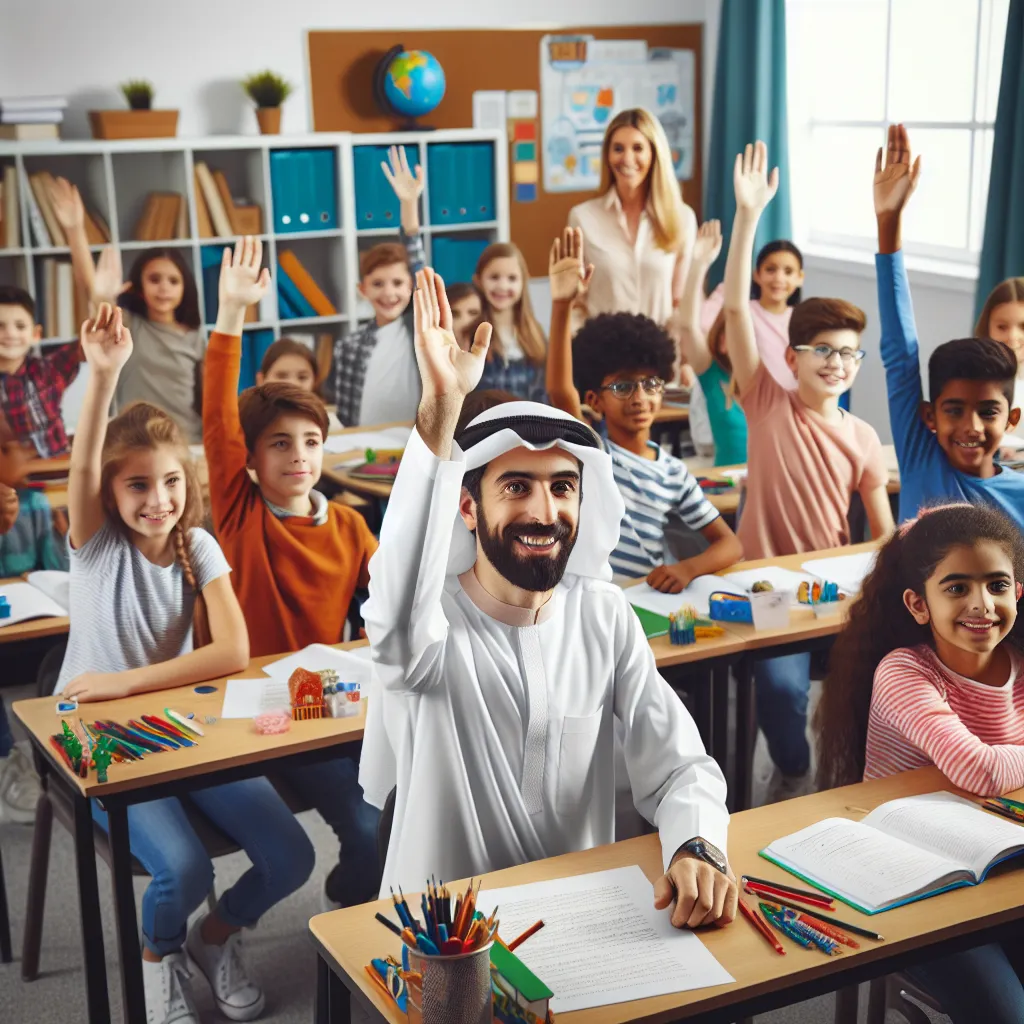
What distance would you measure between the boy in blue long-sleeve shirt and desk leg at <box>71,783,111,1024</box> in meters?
1.91

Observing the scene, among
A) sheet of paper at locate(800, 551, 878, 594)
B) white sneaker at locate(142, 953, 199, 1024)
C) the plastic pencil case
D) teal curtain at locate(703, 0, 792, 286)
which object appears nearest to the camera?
white sneaker at locate(142, 953, 199, 1024)

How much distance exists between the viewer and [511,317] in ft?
16.1

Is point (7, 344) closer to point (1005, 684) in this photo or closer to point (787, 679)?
point (787, 679)

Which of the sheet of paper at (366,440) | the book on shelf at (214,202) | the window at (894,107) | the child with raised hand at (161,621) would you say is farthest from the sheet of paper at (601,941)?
the book on shelf at (214,202)

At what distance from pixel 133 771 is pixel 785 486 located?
2.04 m

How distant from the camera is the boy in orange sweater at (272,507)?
2998 mm

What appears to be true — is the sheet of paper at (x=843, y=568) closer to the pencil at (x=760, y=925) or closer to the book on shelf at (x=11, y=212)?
the pencil at (x=760, y=925)

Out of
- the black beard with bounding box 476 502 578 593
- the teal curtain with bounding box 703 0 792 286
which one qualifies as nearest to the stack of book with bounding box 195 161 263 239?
Answer: the teal curtain with bounding box 703 0 792 286

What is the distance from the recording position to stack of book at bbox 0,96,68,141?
227 inches

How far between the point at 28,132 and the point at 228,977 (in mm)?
4384

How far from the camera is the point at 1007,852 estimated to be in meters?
1.89

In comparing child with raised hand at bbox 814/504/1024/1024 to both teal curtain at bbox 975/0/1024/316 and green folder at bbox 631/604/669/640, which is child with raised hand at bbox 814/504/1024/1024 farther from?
teal curtain at bbox 975/0/1024/316

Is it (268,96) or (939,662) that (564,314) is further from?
(268,96)

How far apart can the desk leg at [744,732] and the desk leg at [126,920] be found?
1366 mm
